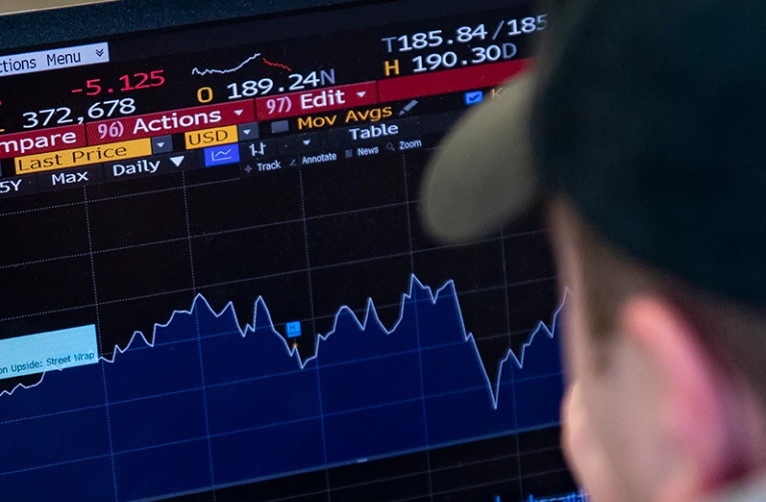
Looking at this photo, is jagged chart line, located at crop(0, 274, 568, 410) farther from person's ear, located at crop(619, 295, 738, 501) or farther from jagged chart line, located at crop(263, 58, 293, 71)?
person's ear, located at crop(619, 295, 738, 501)

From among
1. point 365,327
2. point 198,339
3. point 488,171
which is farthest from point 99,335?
point 488,171

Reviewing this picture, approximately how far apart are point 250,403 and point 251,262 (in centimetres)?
11

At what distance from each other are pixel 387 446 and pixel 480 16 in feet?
1.12

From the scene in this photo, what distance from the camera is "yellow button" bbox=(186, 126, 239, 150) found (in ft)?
2.90

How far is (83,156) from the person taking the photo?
86cm

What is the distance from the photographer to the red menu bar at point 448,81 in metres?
0.92

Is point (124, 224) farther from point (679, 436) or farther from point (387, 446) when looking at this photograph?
point (679, 436)

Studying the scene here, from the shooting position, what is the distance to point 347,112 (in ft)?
3.00

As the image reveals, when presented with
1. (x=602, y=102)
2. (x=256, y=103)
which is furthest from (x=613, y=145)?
(x=256, y=103)

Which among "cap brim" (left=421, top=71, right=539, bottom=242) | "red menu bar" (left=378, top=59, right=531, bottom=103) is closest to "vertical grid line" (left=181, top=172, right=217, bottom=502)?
"red menu bar" (left=378, top=59, right=531, bottom=103)

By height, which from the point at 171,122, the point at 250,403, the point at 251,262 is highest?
the point at 171,122

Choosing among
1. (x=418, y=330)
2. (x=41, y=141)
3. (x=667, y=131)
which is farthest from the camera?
(x=418, y=330)

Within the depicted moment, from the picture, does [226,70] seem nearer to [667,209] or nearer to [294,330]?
[294,330]

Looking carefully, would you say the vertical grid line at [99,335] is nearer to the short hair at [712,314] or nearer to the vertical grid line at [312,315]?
the vertical grid line at [312,315]
